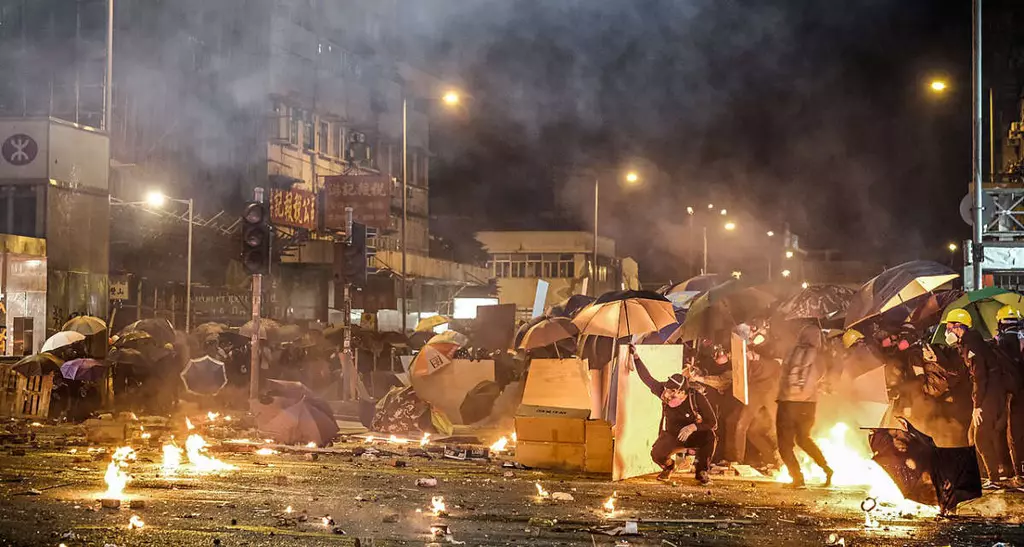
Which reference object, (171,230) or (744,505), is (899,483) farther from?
(171,230)

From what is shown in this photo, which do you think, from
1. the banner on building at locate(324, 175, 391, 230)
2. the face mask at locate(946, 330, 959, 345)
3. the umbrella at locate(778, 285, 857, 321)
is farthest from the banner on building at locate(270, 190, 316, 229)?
the face mask at locate(946, 330, 959, 345)

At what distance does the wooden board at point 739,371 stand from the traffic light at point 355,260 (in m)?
9.06

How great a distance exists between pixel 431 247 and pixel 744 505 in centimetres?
4583

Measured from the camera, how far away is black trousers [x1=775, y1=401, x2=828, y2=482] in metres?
9.84

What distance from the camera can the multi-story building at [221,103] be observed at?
35312mm

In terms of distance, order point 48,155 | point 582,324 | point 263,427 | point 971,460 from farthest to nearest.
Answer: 1. point 48,155
2. point 263,427
3. point 582,324
4. point 971,460

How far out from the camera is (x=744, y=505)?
8984 millimetres

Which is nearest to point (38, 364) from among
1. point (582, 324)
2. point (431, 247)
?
point (582, 324)

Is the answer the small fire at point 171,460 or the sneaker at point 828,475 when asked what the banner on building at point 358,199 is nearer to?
the small fire at point 171,460

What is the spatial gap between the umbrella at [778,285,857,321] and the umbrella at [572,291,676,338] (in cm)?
229

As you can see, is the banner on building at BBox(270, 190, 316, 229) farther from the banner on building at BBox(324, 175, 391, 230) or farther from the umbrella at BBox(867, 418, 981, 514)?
the umbrella at BBox(867, 418, 981, 514)

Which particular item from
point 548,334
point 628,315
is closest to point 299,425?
point 548,334

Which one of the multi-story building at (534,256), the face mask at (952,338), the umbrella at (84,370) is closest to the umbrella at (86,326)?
the umbrella at (84,370)

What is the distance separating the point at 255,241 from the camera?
15.5m
